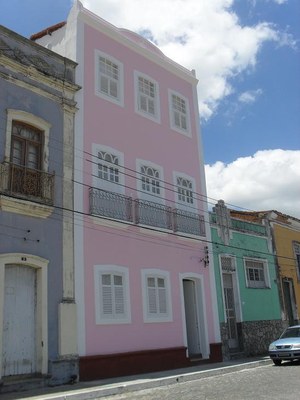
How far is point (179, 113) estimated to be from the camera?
17.3 metres

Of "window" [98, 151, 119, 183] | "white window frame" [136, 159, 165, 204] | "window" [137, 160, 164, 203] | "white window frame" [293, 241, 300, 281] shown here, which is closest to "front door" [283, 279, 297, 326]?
"white window frame" [293, 241, 300, 281]

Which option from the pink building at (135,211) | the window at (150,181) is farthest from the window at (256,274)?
the window at (150,181)

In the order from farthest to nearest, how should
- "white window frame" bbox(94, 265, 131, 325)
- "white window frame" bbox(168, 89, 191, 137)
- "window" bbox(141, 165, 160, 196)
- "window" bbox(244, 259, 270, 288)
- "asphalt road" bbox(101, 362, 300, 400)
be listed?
"window" bbox(244, 259, 270, 288) → "white window frame" bbox(168, 89, 191, 137) → "window" bbox(141, 165, 160, 196) → "white window frame" bbox(94, 265, 131, 325) → "asphalt road" bbox(101, 362, 300, 400)

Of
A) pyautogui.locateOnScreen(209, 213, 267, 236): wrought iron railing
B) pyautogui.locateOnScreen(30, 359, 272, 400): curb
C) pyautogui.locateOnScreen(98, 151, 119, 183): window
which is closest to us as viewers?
pyautogui.locateOnScreen(30, 359, 272, 400): curb

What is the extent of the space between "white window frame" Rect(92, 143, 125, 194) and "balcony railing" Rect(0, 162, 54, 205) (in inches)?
66.4

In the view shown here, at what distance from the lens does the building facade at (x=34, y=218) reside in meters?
10.5

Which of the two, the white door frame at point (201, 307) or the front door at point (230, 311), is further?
the front door at point (230, 311)

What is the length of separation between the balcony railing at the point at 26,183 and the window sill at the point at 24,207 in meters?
0.16

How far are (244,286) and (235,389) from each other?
8921 mm

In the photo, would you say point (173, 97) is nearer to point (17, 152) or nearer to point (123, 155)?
point (123, 155)

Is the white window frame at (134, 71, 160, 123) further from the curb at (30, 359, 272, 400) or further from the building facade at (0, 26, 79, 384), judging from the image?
the curb at (30, 359, 272, 400)

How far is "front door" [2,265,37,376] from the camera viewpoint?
1023 cm

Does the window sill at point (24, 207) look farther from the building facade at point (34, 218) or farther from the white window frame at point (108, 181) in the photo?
the white window frame at point (108, 181)

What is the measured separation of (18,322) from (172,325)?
17.3 feet
